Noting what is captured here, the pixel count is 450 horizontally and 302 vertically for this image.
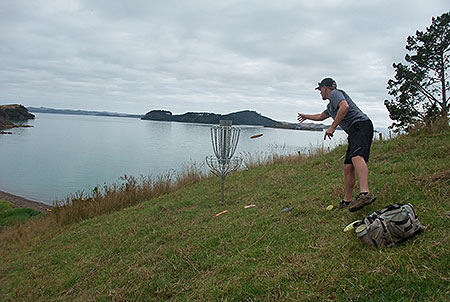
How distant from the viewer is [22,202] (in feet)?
48.2

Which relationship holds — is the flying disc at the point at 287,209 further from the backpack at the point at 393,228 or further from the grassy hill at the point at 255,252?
the backpack at the point at 393,228

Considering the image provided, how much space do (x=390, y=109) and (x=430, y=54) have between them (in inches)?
146

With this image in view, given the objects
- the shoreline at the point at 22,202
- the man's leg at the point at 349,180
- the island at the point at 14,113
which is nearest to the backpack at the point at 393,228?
the man's leg at the point at 349,180

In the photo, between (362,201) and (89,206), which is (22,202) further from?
(362,201)

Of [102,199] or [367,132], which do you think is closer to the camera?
[367,132]

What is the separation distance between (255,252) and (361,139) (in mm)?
1846

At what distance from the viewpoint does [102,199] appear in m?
9.27

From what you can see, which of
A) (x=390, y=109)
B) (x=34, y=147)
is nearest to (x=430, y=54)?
(x=390, y=109)

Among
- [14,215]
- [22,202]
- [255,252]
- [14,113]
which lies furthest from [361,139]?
[14,113]

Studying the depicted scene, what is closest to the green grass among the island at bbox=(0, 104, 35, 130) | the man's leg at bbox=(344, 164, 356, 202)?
the man's leg at bbox=(344, 164, 356, 202)

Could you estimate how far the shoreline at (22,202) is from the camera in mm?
13909

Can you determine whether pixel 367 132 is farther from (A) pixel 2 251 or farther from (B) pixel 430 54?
(B) pixel 430 54

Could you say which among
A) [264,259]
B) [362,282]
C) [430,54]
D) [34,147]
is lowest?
[34,147]

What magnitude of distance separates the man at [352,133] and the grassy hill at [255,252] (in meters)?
0.22
